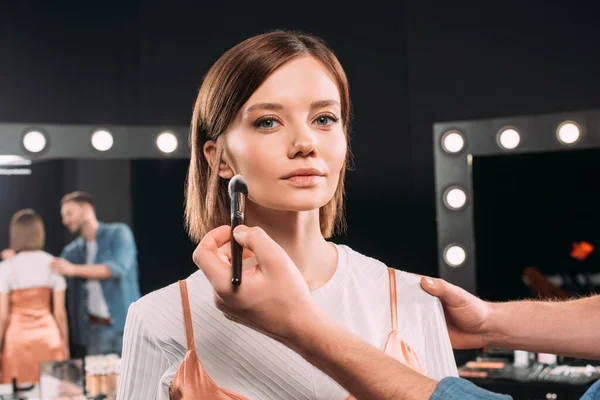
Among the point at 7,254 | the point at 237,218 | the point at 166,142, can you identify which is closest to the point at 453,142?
the point at 166,142

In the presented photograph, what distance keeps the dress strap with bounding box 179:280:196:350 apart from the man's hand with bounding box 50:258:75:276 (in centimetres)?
298

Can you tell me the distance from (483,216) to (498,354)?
2.35ft

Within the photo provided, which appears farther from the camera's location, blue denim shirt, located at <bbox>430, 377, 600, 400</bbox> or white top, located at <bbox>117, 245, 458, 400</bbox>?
white top, located at <bbox>117, 245, 458, 400</bbox>

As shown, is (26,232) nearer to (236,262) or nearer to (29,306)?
(29,306)

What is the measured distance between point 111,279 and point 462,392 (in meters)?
3.46

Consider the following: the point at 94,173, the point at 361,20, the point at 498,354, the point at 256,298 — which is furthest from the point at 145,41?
the point at 256,298

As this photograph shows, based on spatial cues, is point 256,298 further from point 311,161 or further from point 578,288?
point 578,288

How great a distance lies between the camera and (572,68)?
408cm

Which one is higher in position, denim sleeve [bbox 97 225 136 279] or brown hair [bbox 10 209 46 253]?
brown hair [bbox 10 209 46 253]

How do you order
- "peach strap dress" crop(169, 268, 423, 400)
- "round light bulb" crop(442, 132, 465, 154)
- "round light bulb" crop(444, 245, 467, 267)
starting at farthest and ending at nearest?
"round light bulb" crop(444, 245, 467, 267) → "round light bulb" crop(442, 132, 465, 154) → "peach strap dress" crop(169, 268, 423, 400)

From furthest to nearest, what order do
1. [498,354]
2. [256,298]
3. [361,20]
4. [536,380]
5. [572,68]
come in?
[361,20] → [572,68] → [498,354] → [536,380] → [256,298]

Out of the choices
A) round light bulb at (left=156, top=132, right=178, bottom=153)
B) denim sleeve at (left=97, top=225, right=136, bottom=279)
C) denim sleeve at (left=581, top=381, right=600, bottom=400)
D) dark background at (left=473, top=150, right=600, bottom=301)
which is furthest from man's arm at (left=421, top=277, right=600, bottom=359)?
denim sleeve at (left=97, top=225, right=136, bottom=279)

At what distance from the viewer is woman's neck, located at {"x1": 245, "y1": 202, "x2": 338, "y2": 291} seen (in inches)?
51.3

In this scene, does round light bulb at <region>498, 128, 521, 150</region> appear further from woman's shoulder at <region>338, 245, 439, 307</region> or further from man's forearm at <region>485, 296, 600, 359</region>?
woman's shoulder at <region>338, 245, 439, 307</region>
